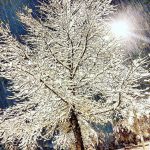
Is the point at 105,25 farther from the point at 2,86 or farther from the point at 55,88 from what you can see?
the point at 2,86

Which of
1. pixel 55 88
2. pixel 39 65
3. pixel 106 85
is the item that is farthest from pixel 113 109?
pixel 39 65

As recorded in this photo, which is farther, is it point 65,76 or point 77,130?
point 77,130

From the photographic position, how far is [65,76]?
10.1 m

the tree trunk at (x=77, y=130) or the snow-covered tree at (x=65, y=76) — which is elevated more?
the snow-covered tree at (x=65, y=76)

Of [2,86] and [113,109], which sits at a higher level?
[2,86]

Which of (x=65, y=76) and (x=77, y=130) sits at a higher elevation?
(x=65, y=76)

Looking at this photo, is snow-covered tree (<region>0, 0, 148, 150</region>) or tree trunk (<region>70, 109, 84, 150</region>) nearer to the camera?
snow-covered tree (<region>0, 0, 148, 150</region>)

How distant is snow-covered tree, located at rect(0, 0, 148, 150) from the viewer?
9.40 meters

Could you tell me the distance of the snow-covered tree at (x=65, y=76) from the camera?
30.8 ft

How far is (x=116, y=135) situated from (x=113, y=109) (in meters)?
9.46

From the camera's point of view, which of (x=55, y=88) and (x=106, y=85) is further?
(x=106, y=85)

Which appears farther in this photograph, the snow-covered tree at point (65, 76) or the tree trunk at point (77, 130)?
the tree trunk at point (77, 130)

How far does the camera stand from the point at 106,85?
33.3 ft

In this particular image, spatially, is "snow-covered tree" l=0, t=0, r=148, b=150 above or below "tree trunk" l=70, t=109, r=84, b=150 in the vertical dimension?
above
